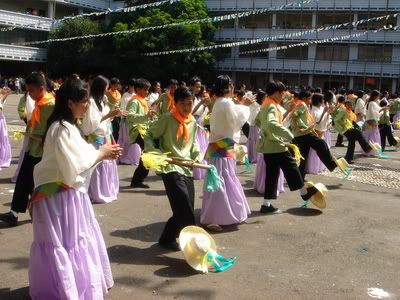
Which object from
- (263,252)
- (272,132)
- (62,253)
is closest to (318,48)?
(272,132)

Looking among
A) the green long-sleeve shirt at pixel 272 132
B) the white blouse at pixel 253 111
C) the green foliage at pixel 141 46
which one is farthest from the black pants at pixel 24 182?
the green foliage at pixel 141 46

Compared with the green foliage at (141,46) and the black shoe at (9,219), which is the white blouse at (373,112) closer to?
the black shoe at (9,219)

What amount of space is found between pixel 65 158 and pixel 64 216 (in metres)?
0.47

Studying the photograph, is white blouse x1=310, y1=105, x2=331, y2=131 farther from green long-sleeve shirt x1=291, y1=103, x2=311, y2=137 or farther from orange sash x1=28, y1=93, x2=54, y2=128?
orange sash x1=28, y1=93, x2=54, y2=128

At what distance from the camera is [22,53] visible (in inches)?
1559

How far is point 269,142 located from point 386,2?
Result: 32.0m

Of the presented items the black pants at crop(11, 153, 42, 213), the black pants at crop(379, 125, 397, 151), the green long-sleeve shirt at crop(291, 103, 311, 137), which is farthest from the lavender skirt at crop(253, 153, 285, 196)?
the black pants at crop(379, 125, 397, 151)

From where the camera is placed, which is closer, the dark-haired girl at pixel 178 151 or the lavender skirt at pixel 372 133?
the dark-haired girl at pixel 178 151

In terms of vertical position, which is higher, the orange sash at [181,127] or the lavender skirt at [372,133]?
the orange sash at [181,127]

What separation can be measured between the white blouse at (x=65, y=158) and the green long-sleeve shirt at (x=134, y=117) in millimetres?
4323

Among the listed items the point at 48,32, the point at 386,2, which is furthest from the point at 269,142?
A: the point at 48,32

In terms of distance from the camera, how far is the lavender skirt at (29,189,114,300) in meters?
3.66

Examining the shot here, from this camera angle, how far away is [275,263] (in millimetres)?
5117

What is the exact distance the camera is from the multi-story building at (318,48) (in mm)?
35969
